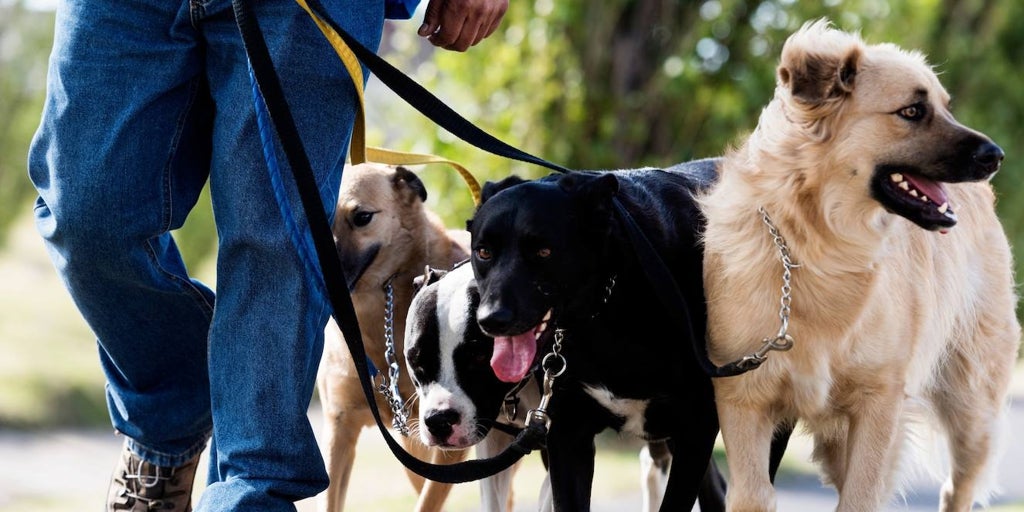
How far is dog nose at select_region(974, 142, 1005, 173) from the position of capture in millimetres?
3172

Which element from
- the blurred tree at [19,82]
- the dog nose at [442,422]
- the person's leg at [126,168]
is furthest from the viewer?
the blurred tree at [19,82]

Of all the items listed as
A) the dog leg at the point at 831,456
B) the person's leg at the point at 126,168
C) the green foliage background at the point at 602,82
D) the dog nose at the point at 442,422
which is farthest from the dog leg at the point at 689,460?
the green foliage background at the point at 602,82

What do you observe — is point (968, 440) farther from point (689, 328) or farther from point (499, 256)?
point (499, 256)

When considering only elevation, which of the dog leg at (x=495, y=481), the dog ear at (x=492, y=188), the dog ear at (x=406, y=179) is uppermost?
the dog ear at (x=492, y=188)

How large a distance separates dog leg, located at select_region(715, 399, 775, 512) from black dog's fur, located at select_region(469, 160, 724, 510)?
0.33 ft

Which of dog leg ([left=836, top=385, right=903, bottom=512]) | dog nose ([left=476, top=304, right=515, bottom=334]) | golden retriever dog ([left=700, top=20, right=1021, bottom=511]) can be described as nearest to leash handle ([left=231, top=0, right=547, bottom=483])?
→ dog nose ([left=476, top=304, right=515, bottom=334])

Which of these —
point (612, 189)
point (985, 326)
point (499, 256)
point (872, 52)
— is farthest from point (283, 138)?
point (985, 326)

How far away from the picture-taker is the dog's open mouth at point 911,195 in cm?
322

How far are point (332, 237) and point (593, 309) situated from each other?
80cm

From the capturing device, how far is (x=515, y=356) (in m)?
3.38

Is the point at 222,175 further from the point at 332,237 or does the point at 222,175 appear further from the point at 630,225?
the point at 630,225

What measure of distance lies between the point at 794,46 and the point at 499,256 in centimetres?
101

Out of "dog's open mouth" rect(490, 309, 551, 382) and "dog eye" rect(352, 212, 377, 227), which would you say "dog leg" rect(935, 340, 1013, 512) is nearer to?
"dog's open mouth" rect(490, 309, 551, 382)

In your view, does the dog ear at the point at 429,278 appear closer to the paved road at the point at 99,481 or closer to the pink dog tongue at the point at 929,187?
the pink dog tongue at the point at 929,187
